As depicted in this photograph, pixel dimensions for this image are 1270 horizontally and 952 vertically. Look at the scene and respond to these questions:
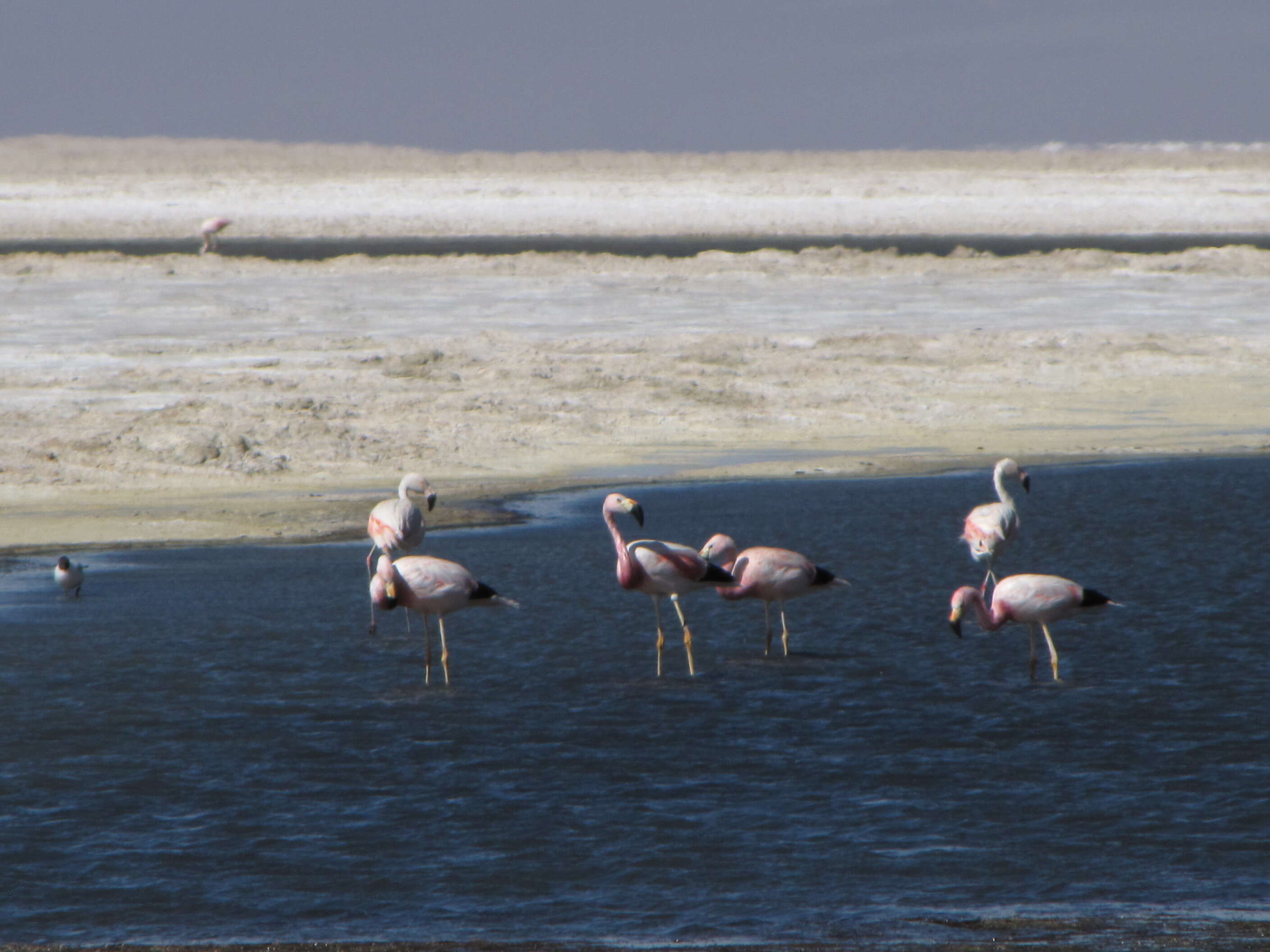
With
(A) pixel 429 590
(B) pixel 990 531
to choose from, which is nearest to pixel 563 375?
(B) pixel 990 531

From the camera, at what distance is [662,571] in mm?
9219

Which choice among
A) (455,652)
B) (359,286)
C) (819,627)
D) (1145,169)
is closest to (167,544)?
(455,652)

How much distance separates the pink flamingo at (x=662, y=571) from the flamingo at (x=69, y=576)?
3220 mm

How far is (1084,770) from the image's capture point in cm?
727

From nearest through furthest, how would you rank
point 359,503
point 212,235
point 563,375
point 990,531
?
point 990,531, point 359,503, point 563,375, point 212,235

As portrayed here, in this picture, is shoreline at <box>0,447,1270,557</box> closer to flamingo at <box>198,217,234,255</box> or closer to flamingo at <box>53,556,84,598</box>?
flamingo at <box>53,556,84,598</box>

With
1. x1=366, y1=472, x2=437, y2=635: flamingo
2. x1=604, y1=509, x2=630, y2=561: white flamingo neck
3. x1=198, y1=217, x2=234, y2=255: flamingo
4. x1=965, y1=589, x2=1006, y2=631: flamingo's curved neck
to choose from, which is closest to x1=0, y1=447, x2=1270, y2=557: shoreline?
x1=366, y1=472, x2=437, y2=635: flamingo

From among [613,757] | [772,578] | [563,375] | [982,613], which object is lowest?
[613,757]

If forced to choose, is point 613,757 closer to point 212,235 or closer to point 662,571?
point 662,571

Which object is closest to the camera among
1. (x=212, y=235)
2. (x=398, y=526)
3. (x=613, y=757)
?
(x=613, y=757)

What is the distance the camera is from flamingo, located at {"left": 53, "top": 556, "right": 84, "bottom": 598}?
34.3ft

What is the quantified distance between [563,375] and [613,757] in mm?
13572

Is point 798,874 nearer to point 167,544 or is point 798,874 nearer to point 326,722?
point 326,722

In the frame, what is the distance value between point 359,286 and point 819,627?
23542 millimetres
